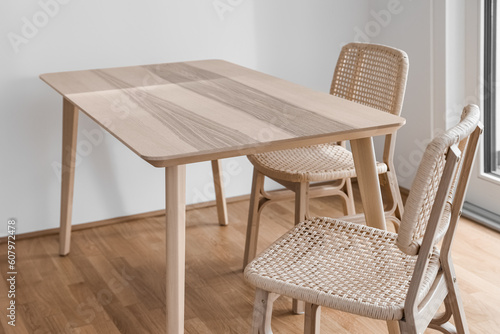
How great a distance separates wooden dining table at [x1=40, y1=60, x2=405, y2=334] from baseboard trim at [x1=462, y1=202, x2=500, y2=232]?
1122 millimetres

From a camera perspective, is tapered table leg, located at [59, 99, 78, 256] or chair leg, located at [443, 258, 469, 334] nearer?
chair leg, located at [443, 258, 469, 334]

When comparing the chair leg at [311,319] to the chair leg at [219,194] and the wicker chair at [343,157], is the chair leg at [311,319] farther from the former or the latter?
the chair leg at [219,194]

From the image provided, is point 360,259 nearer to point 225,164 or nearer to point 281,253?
point 281,253

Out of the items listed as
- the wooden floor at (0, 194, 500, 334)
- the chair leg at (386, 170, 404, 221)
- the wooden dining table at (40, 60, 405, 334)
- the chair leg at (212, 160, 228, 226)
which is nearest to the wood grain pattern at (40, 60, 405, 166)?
the wooden dining table at (40, 60, 405, 334)

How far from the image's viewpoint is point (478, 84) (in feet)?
9.61

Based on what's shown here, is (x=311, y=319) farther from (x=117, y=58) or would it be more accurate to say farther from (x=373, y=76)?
(x=117, y=58)

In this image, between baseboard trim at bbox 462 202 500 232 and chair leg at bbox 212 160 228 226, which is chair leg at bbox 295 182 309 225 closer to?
chair leg at bbox 212 160 228 226

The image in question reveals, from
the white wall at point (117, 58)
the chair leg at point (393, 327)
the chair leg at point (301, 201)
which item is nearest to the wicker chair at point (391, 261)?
the chair leg at point (393, 327)

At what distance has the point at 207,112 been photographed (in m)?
1.99

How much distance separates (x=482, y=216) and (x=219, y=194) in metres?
1.10

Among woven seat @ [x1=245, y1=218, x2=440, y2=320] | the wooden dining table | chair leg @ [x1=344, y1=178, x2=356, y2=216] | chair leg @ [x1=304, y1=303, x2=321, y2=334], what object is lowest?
chair leg @ [x1=304, y1=303, x2=321, y2=334]

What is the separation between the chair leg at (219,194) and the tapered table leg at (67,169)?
581 millimetres

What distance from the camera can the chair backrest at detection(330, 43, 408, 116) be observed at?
2303 millimetres

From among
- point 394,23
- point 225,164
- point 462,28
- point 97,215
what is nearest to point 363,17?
point 394,23
